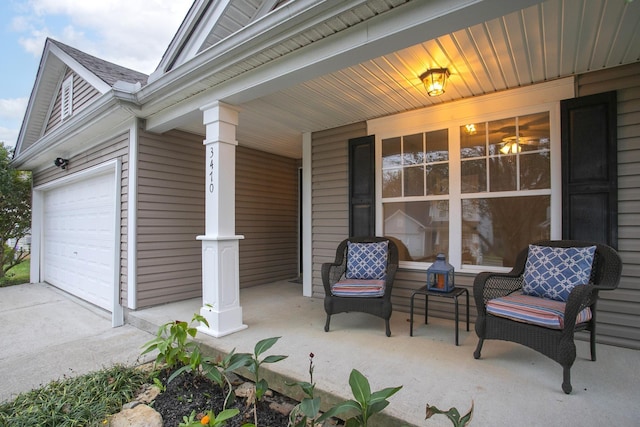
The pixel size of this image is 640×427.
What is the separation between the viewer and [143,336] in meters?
3.47

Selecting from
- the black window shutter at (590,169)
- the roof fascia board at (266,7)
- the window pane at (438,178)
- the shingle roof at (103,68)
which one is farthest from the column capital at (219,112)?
the black window shutter at (590,169)

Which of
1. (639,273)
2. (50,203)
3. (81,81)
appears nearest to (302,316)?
(639,273)

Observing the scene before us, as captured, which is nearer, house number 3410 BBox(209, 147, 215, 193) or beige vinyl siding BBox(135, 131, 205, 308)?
house number 3410 BBox(209, 147, 215, 193)

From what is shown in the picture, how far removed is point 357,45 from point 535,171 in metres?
2.23

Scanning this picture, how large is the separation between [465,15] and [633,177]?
214 cm

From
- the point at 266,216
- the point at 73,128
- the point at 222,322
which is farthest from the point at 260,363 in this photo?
the point at 73,128

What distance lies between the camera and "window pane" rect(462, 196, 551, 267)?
10.0 ft

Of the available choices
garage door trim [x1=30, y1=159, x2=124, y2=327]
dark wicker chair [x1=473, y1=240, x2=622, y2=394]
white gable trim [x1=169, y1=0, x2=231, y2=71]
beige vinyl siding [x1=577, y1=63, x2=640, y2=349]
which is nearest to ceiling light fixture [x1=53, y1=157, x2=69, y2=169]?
garage door trim [x1=30, y1=159, x2=124, y2=327]

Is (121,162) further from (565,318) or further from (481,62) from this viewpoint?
(565,318)

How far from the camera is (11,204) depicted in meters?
7.33

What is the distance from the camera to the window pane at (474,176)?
3336 millimetres

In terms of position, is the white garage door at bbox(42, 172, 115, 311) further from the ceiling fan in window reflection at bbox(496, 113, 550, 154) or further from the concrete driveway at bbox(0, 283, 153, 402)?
the ceiling fan in window reflection at bbox(496, 113, 550, 154)

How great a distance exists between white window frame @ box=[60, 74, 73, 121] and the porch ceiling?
2.88 m

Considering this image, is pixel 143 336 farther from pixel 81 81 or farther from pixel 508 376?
pixel 81 81
